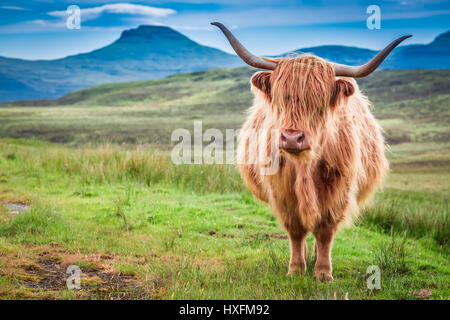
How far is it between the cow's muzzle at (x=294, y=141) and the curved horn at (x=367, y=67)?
72 centimetres

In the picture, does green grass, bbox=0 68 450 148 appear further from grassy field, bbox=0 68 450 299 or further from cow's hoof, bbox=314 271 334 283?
cow's hoof, bbox=314 271 334 283

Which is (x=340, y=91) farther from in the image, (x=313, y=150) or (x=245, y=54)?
(x=245, y=54)

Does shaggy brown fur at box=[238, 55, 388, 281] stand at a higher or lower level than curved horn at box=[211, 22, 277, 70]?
lower

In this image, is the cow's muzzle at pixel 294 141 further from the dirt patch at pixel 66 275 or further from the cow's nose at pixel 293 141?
the dirt patch at pixel 66 275

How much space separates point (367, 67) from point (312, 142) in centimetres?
75

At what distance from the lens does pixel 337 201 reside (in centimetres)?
389

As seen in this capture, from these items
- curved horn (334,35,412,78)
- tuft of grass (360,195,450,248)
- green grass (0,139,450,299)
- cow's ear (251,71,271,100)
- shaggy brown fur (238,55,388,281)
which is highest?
curved horn (334,35,412,78)

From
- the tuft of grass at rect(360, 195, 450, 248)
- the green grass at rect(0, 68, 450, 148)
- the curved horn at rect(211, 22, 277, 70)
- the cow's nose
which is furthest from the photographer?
the green grass at rect(0, 68, 450, 148)

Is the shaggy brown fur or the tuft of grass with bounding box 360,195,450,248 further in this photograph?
the tuft of grass with bounding box 360,195,450,248

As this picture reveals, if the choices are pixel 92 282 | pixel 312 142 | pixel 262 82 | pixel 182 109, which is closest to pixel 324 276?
pixel 312 142

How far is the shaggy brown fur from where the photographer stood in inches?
135

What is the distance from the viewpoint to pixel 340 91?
3555mm

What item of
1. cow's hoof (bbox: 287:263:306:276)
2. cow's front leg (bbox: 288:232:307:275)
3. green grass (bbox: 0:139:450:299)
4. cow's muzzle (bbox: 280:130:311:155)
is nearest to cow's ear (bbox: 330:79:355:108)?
cow's muzzle (bbox: 280:130:311:155)
